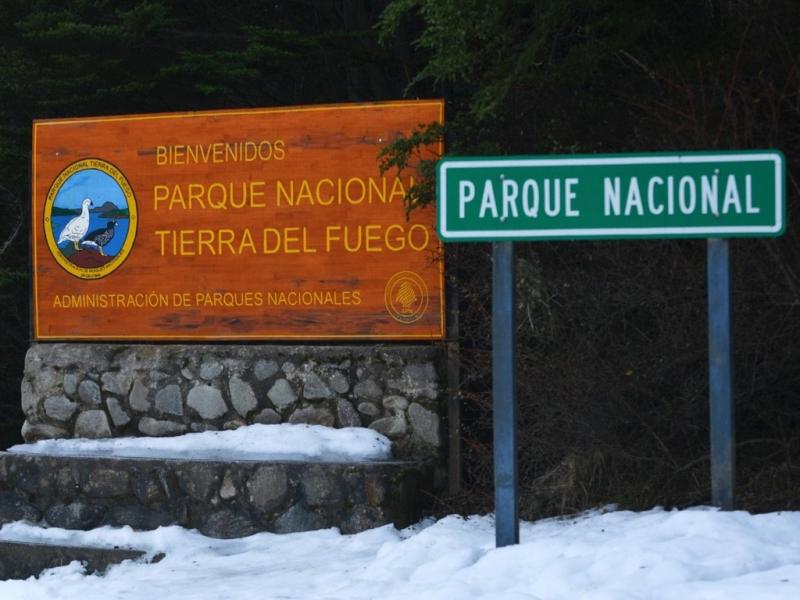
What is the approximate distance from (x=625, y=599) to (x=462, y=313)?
404 centimetres

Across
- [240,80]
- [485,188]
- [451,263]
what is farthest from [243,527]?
[240,80]

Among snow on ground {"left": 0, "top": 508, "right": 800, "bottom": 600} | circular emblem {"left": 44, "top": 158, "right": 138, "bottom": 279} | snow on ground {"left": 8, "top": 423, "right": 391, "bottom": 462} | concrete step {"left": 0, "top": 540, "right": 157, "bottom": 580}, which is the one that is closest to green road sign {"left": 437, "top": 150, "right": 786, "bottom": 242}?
snow on ground {"left": 0, "top": 508, "right": 800, "bottom": 600}

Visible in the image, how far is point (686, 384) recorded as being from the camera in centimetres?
745

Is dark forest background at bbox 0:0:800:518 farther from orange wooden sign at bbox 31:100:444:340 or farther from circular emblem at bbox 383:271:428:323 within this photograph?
orange wooden sign at bbox 31:100:444:340

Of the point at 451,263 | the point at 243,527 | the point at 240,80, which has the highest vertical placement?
the point at 240,80

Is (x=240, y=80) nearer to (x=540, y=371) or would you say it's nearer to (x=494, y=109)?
(x=494, y=109)

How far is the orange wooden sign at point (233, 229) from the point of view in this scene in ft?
29.7

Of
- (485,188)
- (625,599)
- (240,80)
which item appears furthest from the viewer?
(240,80)

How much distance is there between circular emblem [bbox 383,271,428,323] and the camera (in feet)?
29.3

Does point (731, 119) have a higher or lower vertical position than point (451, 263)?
higher

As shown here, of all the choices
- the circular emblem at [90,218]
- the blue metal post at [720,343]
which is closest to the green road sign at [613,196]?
the blue metal post at [720,343]

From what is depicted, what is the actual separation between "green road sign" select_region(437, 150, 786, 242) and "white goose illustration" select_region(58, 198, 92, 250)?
4934 mm

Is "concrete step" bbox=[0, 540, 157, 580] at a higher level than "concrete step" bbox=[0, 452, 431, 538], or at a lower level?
lower

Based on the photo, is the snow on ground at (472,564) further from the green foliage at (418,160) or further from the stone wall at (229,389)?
the green foliage at (418,160)
